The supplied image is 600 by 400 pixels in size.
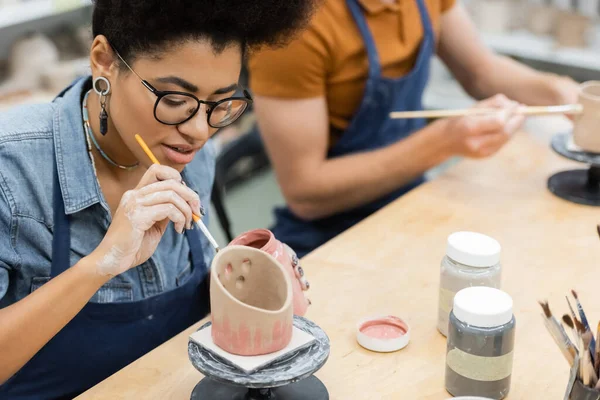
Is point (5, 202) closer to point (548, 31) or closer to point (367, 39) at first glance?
point (367, 39)

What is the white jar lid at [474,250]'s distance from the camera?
1200mm

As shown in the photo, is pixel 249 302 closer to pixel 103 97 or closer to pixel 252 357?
pixel 252 357

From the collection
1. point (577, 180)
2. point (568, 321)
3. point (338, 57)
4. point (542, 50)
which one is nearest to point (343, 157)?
point (338, 57)

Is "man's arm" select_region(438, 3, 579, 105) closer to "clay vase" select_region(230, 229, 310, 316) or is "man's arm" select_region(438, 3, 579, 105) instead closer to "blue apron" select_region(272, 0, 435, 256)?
"blue apron" select_region(272, 0, 435, 256)

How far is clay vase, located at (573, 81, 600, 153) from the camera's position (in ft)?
5.65

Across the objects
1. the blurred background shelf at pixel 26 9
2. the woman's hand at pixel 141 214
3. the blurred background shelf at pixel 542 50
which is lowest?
the blurred background shelf at pixel 542 50

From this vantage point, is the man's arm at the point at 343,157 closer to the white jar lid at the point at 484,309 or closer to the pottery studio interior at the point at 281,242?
the pottery studio interior at the point at 281,242

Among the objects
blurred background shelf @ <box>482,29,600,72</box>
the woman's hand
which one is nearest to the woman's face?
the woman's hand

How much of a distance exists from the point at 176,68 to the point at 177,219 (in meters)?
0.23

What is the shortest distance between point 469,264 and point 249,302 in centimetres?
37

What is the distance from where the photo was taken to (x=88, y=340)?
1.32m

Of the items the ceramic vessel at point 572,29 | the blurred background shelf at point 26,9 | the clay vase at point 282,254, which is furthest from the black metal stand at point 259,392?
the ceramic vessel at point 572,29

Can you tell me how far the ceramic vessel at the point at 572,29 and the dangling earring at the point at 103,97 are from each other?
8.38 feet

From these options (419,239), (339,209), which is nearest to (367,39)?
(339,209)
